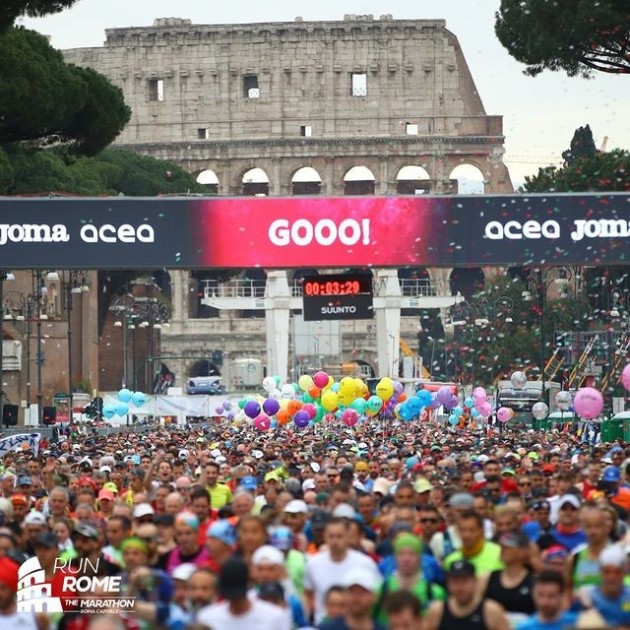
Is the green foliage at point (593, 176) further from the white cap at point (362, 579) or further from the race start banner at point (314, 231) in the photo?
the white cap at point (362, 579)

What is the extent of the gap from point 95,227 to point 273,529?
23.1 metres

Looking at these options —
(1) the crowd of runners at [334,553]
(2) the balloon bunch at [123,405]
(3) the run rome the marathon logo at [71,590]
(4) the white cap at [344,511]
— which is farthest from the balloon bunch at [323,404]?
(3) the run rome the marathon logo at [71,590]

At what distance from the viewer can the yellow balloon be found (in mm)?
49844

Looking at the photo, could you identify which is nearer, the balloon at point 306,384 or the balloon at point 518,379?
the balloon at point 306,384

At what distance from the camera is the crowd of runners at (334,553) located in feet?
35.7

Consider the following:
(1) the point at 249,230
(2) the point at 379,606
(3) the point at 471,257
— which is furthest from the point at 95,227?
(2) the point at 379,606

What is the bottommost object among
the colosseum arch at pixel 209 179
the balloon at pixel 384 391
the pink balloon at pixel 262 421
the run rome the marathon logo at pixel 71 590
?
the run rome the marathon logo at pixel 71 590

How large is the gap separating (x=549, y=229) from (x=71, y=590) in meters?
23.3

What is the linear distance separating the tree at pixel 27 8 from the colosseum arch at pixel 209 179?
113 meters

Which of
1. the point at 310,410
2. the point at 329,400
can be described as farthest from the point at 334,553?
the point at 329,400

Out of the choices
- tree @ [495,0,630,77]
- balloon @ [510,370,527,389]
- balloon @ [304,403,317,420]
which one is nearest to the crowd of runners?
tree @ [495,0,630,77]

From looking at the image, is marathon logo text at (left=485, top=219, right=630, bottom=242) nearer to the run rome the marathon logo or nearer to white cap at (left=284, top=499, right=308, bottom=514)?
white cap at (left=284, top=499, right=308, bottom=514)

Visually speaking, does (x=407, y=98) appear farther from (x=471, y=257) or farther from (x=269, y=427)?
(x=471, y=257)

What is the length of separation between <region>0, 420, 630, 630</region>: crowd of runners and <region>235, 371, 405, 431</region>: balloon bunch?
88.7ft
